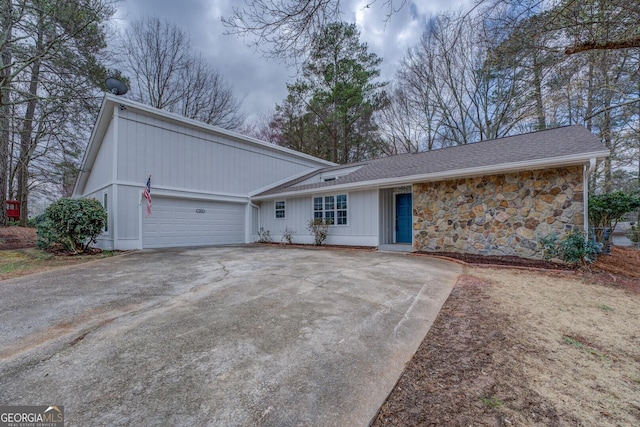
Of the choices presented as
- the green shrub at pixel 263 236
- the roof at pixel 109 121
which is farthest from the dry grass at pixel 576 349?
the roof at pixel 109 121

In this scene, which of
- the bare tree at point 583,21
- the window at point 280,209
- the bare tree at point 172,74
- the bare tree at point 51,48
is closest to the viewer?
the bare tree at point 583,21

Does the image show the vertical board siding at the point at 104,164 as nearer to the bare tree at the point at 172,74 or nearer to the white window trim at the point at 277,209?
the white window trim at the point at 277,209

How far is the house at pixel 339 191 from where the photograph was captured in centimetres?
663

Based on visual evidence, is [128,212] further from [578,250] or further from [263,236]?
[578,250]

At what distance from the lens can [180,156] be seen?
34.2ft

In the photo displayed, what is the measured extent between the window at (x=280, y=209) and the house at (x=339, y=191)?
2.8 inches

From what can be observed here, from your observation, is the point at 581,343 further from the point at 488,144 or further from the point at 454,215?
the point at 488,144

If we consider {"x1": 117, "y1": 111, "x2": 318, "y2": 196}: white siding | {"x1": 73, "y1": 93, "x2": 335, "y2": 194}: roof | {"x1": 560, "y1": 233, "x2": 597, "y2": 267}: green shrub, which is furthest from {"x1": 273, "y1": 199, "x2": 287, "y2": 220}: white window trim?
{"x1": 560, "y1": 233, "x2": 597, "y2": 267}: green shrub

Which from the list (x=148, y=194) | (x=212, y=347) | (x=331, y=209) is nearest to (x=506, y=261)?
(x=331, y=209)

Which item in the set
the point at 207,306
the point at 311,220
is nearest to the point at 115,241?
the point at 311,220

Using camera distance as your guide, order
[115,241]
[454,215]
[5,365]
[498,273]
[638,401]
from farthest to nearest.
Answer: [115,241], [454,215], [498,273], [5,365], [638,401]

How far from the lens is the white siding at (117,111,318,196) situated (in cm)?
919

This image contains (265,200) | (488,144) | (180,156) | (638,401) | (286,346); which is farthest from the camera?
(265,200)

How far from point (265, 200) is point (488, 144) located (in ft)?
30.6
